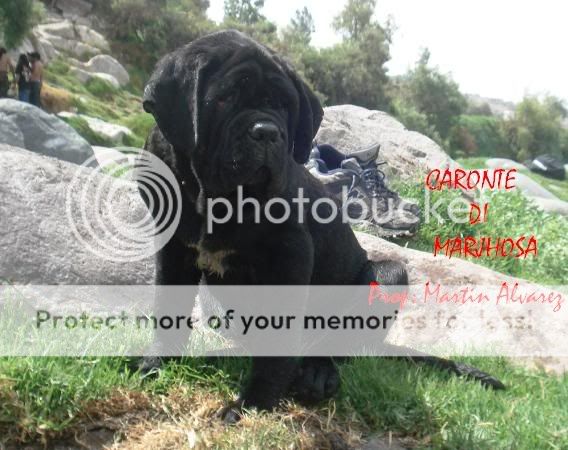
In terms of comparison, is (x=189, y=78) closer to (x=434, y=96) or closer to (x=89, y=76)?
(x=89, y=76)

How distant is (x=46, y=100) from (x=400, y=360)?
16.1m

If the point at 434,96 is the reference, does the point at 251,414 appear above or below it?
below

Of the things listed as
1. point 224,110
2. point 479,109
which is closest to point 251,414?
point 224,110

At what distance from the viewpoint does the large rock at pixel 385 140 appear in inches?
331

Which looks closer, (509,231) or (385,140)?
(509,231)

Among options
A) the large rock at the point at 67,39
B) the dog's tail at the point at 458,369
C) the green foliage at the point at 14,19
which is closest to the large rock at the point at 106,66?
the large rock at the point at 67,39

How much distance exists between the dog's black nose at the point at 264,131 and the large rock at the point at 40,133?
5.26 metres

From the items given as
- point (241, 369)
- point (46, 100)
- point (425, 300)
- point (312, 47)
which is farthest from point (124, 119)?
point (312, 47)

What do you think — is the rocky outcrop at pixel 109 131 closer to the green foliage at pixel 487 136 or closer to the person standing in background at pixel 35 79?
the person standing in background at pixel 35 79

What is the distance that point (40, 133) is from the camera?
23.9 ft

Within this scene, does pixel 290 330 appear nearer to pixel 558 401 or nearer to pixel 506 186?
pixel 558 401

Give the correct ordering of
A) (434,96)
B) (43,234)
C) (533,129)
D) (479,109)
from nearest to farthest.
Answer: (43,234) → (434,96) → (533,129) → (479,109)

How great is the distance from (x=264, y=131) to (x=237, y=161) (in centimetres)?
17
